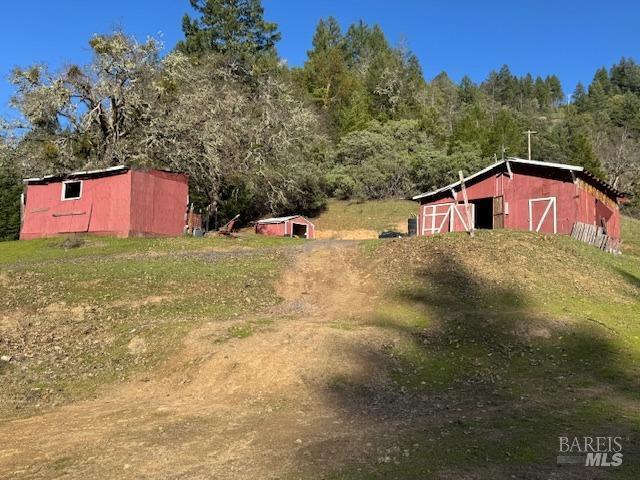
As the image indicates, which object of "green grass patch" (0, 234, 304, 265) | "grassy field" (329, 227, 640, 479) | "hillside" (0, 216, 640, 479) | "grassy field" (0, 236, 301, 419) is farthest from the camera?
"green grass patch" (0, 234, 304, 265)

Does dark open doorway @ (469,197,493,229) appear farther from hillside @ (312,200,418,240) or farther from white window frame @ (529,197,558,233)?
hillside @ (312,200,418,240)

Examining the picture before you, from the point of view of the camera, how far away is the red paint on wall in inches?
1128

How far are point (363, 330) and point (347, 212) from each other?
135 ft

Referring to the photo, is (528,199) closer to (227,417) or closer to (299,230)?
(299,230)

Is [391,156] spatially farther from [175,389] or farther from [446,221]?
[175,389]

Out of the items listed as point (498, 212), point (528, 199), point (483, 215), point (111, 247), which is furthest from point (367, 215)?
point (111, 247)

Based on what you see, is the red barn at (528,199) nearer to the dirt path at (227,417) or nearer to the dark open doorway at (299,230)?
the dark open doorway at (299,230)

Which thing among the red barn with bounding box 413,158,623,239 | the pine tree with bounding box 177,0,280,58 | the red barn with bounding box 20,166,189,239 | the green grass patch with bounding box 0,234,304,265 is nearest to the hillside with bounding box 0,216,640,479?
the green grass patch with bounding box 0,234,304,265

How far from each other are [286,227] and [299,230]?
2.19 metres

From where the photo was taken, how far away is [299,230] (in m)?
42.8

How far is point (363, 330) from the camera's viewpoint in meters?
13.8

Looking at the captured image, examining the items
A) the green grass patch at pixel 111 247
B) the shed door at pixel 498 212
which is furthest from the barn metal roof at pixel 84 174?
the shed door at pixel 498 212

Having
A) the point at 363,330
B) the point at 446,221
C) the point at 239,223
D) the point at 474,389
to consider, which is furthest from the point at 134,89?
the point at 474,389

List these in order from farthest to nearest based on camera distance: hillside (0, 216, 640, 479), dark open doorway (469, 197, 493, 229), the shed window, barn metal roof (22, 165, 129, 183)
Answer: dark open doorway (469, 197, 493, 229) < the shed window < barn metal roof (22, 165, 129, 183) < hillside (0, 216, 640, 479)
